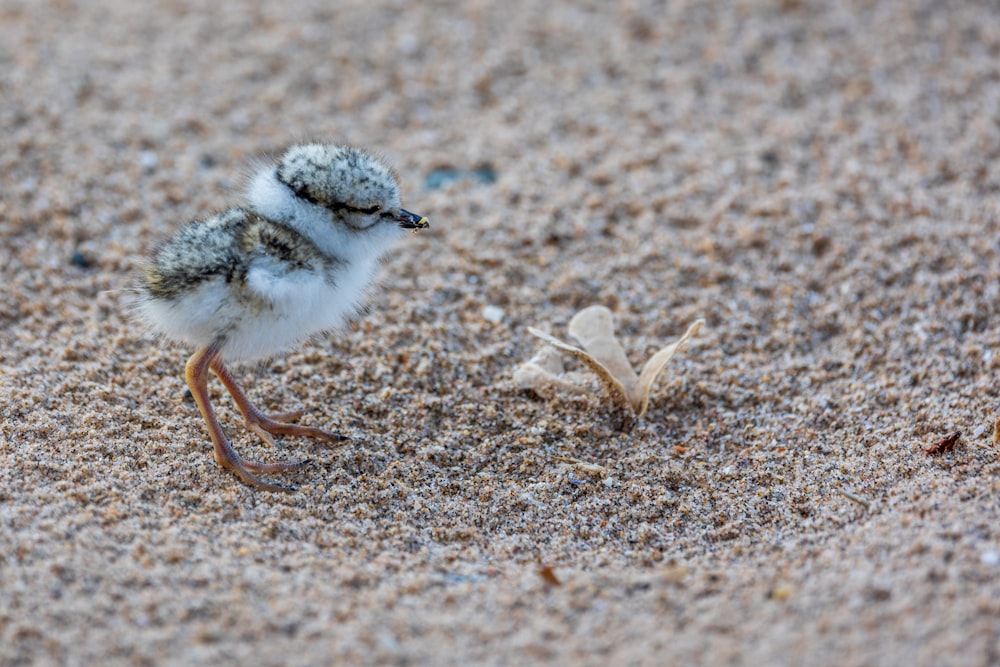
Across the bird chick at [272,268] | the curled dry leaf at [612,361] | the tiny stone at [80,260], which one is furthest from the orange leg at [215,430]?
the tiny stone at [80,260]

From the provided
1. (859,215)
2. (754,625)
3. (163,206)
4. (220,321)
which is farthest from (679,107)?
(754,625)

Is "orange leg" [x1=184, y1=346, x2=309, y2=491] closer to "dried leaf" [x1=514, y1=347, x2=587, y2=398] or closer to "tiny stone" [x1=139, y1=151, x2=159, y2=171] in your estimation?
"dried leaf" [x1=514, y1=347, x2=587, y2=398]

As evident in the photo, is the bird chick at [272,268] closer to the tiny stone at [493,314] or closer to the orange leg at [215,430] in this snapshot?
the orange leg at [215,430]

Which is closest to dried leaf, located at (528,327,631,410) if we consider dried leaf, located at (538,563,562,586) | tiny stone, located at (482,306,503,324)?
tiny stone, located at (482,306,503,324)

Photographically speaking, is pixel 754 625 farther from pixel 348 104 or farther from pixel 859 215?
pixel 348 104

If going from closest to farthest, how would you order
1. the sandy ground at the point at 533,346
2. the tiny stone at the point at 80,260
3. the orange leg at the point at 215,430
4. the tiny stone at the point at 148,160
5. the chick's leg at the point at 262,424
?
the sandy ground at the point at 533,346 < the orange leg at the point at 215,430 < the chick's leg at the point at 262,424 < the tiny stone at the point at 80,260 < the tiny stone at the point at 148,160

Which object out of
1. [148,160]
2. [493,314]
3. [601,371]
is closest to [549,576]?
[601,371]
